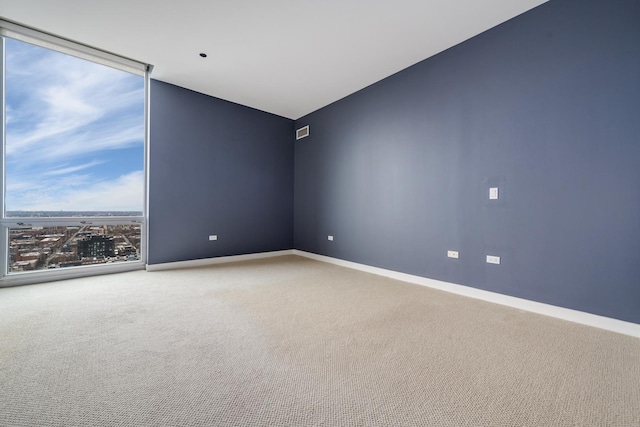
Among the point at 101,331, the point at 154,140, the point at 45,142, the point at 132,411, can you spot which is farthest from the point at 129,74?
the point at 132,411

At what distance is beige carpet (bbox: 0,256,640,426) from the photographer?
47.1 inches

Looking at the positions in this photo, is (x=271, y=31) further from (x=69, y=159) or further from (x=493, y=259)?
(x=493, y=259)

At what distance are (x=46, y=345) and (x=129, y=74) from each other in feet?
12.5

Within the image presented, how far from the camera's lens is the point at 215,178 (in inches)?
181

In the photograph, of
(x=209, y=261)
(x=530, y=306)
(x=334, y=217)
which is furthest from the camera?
(x=334, y=217)

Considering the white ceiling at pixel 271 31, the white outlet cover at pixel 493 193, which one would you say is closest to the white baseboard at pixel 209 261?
the white ceiling at pixel 271 31

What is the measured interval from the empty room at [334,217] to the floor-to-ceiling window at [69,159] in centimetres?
3

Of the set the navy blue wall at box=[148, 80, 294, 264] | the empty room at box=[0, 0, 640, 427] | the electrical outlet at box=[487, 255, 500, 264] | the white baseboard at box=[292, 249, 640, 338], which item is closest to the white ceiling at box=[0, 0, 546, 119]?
the empty room at box=[0, 0, 640, 427]

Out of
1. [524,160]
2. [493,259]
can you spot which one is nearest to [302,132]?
[524,160]

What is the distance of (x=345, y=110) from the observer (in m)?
4.47

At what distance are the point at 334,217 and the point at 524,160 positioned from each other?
2.86m

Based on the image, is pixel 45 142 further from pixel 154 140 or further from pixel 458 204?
pixel 458 204

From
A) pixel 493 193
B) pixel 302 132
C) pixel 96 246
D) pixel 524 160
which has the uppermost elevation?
pixel 302 132

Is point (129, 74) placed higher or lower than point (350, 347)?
higher
